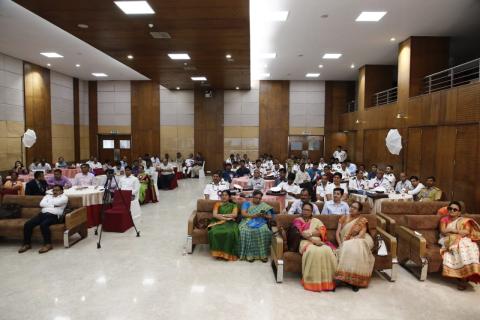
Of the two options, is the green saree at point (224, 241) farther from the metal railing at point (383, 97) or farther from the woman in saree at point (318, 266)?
the metal railing at point (383, 97)

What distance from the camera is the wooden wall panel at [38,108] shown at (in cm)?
1380

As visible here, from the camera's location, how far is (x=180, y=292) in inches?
181

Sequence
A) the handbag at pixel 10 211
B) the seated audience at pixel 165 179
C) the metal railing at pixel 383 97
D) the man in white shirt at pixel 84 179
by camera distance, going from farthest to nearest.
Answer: the metal railing at pixel 383 97, the seated audience at pixel 165 179, the man in white shirt at pixel 84 179, the handbag at pixel 10 211

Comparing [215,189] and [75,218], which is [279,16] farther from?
[75,218]

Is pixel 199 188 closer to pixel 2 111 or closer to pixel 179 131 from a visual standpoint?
pixel 179 131

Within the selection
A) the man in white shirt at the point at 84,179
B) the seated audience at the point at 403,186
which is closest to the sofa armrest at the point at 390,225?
the seated audience at the point at 403,186

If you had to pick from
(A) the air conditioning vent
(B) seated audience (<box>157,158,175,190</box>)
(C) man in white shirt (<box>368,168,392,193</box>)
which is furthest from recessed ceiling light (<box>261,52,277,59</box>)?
(C) man in white shirt (<box>368,168,392,193</box>)

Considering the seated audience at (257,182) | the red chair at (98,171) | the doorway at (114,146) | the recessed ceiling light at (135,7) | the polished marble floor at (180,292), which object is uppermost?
the recessed ceiling light at (135,7)

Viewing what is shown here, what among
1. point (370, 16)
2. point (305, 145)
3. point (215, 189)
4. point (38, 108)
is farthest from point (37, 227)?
point (305, 145)

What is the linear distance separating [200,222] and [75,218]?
243 centimetres

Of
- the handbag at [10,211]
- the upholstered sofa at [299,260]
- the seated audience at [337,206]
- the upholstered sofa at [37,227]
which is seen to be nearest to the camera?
the upholstered sofa at [299,260]

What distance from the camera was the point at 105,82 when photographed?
18438 mm

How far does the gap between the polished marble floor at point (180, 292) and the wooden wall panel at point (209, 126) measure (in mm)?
12600

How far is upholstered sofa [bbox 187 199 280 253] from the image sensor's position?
600cm
